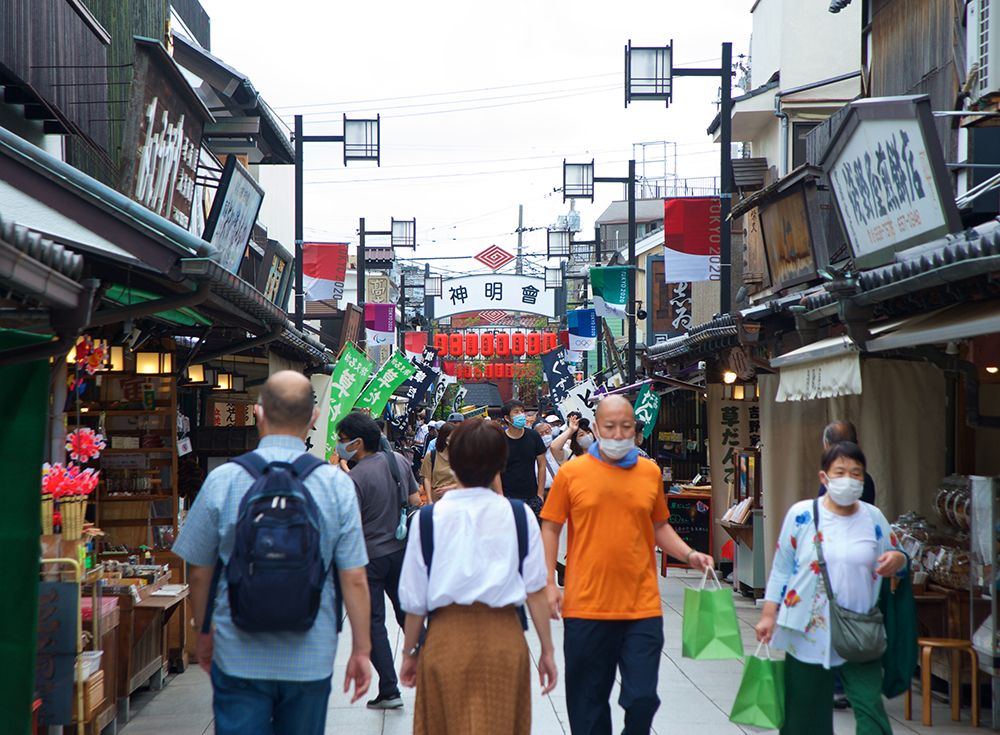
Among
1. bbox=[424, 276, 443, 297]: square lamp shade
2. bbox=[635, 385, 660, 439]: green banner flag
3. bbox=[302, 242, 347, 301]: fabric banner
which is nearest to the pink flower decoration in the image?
bbox=[635, 385, 660, 439]: green banner flag

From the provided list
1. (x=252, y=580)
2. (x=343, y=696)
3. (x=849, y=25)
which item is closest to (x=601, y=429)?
(x=252, y=580)

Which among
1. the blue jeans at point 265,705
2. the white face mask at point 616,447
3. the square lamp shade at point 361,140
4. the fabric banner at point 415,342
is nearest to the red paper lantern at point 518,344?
the fabric banner at point 415,342

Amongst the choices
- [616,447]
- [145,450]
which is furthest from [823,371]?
[145,450]

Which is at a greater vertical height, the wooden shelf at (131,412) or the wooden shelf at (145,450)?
the wooden shelf at (131,412)

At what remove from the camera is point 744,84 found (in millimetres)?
30609

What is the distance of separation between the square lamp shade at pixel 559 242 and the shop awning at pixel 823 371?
2926 centimetres

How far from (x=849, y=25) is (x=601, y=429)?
16.5 m

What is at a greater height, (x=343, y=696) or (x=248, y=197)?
(x=248, y=197)

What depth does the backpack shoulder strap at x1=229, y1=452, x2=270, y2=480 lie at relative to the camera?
189 inches

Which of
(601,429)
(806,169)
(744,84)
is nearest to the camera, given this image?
(601,429)

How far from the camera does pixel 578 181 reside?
27516 mm

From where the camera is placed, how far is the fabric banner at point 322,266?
27.5 metres

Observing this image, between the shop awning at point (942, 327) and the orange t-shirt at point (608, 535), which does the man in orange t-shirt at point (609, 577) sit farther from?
the shop awning at point (942, 327)

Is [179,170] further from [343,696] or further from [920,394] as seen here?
[920,394]
